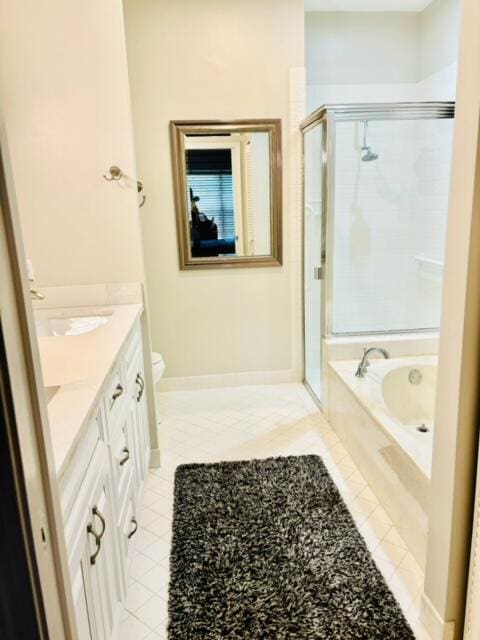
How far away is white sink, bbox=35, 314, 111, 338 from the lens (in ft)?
6.96

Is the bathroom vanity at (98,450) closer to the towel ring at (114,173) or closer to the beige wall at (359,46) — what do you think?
the towel ring at (114,173)

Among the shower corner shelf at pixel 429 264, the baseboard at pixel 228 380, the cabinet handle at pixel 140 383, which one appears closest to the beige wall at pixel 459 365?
the cabinet handle at pixel 140 383

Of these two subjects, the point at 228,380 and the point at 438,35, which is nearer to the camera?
the point at 438,35

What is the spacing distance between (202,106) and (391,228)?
5.27 feet

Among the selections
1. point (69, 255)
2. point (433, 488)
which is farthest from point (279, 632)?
point (69, 255)

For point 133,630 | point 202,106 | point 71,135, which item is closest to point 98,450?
point 133,630

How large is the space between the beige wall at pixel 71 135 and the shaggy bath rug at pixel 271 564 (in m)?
1.22

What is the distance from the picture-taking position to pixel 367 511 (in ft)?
6.75

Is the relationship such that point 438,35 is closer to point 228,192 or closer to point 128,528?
point 228,192

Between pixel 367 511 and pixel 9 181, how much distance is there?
203 cm

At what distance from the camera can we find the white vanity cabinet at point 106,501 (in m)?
1.02

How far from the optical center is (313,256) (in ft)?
10.6

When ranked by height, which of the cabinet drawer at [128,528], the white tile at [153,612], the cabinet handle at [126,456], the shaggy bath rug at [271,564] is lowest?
the white tile at [153,612]

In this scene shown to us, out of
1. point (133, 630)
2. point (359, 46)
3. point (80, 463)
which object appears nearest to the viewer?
point (80, 463)
